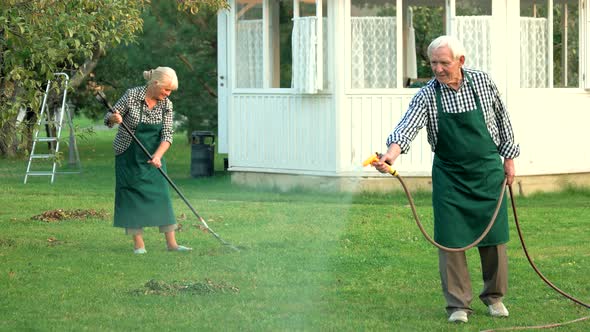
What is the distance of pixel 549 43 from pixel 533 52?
1.06 ft

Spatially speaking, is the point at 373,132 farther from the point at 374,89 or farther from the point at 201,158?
the point at 201,158

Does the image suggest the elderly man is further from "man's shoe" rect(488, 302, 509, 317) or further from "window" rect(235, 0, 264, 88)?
"window" rect(235, 0, 264, 88)

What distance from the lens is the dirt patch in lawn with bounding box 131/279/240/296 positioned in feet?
30.9

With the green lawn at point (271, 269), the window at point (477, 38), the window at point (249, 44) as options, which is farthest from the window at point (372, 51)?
the window at point (249, 44)

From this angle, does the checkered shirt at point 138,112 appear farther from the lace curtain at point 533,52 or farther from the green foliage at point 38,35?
the lace curtain at point 533,52

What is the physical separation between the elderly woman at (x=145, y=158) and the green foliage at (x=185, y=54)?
1542 cm

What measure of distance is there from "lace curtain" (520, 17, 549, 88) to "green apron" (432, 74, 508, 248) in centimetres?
988

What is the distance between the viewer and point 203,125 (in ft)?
95.2

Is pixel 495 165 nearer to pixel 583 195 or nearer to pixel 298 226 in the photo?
pixel 298 226

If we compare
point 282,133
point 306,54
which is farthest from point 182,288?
point 282,133

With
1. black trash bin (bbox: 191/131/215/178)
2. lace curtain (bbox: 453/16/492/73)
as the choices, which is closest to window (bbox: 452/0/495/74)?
lace curtain (bbox: 453/16/492/73)

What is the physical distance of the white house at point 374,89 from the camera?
57.4 feet

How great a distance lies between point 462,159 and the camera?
8109 millimetres

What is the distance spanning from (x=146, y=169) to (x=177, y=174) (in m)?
10.7
